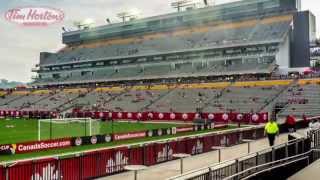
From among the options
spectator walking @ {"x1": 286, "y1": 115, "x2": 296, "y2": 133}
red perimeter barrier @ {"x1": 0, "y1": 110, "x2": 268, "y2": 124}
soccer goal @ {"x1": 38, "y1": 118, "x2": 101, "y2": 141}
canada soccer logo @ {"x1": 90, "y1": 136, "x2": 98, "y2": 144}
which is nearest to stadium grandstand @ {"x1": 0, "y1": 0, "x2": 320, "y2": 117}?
red perimeter barrier @ {"x1": 0, "y1": 110, "x2": 268, "y2": 124}

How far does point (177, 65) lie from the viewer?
93562mm

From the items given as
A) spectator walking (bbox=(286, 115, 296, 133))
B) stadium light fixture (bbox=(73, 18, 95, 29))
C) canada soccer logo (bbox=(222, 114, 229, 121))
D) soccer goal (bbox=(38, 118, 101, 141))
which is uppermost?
stadium light fixture (bbox=(73, 18, 95, 29))

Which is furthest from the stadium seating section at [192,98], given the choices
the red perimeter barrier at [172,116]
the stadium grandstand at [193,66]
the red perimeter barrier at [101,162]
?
the red perimeter barrier at [101,162]

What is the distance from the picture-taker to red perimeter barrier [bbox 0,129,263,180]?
45.6 ft

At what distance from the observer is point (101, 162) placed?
1705 cm

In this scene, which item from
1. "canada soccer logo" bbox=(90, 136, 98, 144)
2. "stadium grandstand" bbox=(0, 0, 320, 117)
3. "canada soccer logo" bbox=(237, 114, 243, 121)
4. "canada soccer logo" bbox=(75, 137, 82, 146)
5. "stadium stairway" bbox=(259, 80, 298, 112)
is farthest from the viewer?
"stadium grandstand" bbox=(0, 0, 320, 117)

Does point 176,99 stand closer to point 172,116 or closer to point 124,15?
point 172,116

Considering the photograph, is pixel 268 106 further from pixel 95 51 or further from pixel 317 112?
pixel 95 51

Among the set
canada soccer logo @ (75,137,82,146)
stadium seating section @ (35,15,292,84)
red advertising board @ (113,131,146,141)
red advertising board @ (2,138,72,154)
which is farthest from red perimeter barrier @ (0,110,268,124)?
red advertising board @ (2,138,72,154)

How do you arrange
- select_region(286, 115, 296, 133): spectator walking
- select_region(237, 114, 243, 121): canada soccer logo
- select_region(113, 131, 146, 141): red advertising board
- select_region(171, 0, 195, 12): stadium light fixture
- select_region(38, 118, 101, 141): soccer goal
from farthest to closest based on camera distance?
select_region(171, 0, 195, 12): stadium light fixture, select_region(237, 114, 243, 121): canada soccer logo, select_region(38, 118, 101, 141): soccer goal, select_region(286, 115, 296, 133): spectator walking, select_region(113, 131, 146, 141): red advertising board

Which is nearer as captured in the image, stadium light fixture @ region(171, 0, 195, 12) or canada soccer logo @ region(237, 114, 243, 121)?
canada soccer logo @ region(237, 114, 243, 121)

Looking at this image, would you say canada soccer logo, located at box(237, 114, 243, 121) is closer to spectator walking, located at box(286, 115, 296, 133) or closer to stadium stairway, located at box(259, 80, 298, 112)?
stadium stairway, located at box(259, 80, 298, 112)

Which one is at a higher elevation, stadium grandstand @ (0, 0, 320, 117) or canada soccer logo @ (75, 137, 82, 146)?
stadium grandstand @ (0, 0, 320, 117)

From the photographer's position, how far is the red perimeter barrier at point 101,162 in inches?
547
